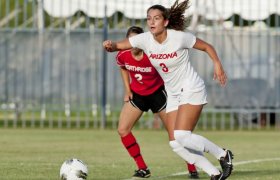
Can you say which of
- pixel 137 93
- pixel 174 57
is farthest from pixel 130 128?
pixel 174 57

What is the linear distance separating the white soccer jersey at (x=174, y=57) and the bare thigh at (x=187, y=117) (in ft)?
0.72

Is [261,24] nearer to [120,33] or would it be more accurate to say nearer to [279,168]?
[120,33]

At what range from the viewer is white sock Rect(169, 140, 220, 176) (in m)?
11.7

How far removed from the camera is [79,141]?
21297 millimetres

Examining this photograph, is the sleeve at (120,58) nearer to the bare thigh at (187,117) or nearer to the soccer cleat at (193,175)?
the soccer cleat at (193,175)

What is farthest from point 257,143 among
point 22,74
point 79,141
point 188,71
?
point 188,71

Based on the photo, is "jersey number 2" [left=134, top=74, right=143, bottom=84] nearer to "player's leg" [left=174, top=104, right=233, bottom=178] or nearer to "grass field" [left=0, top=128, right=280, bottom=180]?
"grass field" [left=0, top=128, right=280, bottom=180]

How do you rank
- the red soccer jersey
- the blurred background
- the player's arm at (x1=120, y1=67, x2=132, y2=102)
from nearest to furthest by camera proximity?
1. the red soccer jersey
2. the player's arm at (x1=120, y1=67, x2=132, y2=102)
3. the blurred background

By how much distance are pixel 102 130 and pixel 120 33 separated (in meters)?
2.49

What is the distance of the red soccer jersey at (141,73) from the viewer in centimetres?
1362

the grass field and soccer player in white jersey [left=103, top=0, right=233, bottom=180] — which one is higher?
soccer player in white jersey [left=103, top=0, right=233, bottom=180]

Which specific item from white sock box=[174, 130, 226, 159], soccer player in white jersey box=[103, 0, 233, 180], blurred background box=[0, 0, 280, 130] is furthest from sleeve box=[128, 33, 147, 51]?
blurred background box=[0, 0, 280, 130]

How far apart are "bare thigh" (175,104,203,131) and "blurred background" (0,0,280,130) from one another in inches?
559

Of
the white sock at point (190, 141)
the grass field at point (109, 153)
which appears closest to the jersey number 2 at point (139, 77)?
the grass field at point (109, 153)
